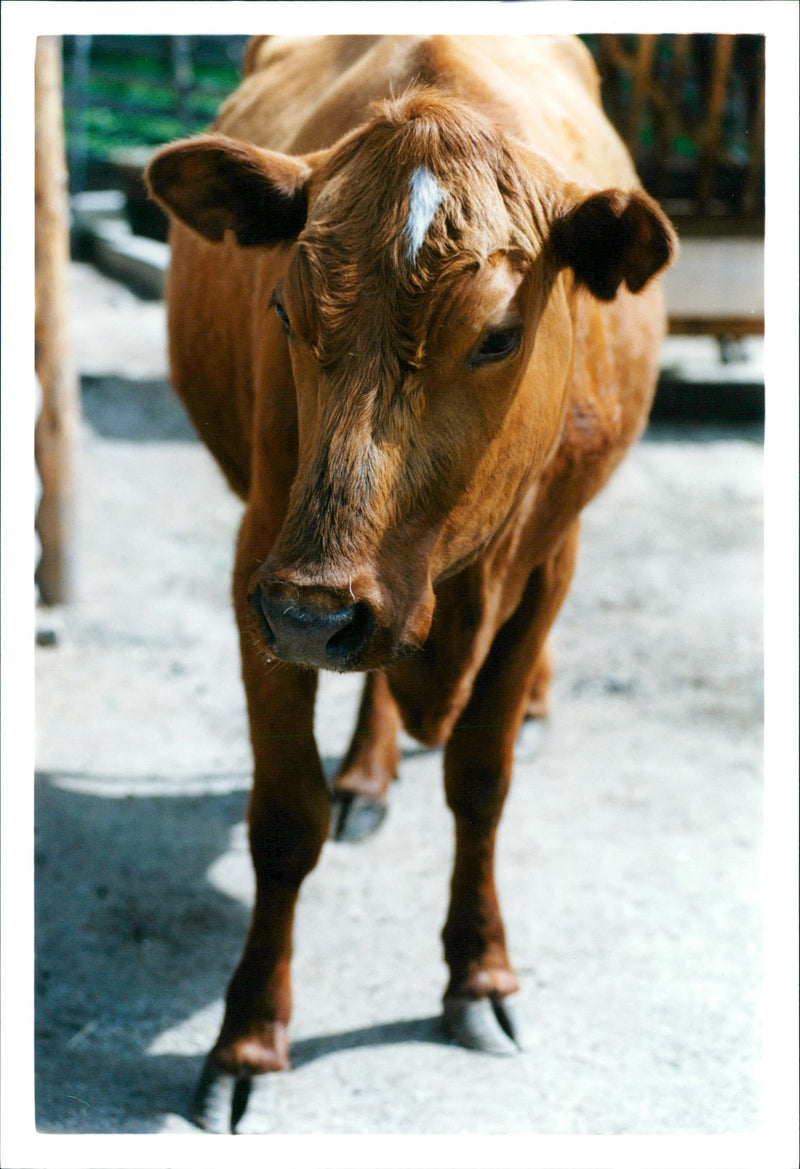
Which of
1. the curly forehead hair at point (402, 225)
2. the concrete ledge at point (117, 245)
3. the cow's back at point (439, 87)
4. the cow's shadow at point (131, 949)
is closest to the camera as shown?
the curly forehead hair at point (402, 225)

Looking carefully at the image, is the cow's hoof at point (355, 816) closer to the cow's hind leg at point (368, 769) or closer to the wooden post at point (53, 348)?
the cow's hind leg at point (368, 769)

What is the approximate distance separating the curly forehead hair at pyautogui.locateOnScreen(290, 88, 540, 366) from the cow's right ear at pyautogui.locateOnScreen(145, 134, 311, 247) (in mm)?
177

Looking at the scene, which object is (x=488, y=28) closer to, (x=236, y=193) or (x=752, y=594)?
(x=236, y=193)

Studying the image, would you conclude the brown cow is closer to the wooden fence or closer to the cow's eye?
the cow's eye

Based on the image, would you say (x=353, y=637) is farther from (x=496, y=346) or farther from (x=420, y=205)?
(x=420, y=205)

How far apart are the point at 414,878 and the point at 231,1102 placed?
1152 mm

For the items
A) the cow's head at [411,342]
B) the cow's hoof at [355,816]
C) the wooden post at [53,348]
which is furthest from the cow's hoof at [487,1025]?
the wooden post at [53,348]

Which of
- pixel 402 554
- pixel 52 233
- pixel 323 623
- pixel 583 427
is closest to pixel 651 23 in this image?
pixel 583 427

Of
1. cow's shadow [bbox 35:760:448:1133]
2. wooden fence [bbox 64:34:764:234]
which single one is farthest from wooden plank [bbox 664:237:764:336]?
cow's shadow [bbox 35:760:448:1133]

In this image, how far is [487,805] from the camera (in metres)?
3.39

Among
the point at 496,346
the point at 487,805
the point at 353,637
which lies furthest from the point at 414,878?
the point at 496,346

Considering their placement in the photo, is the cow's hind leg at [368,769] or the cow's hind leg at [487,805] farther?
the cow's hind leg at [368,769]

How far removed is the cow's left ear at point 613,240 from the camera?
243 centimetres

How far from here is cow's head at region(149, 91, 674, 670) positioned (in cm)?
223
